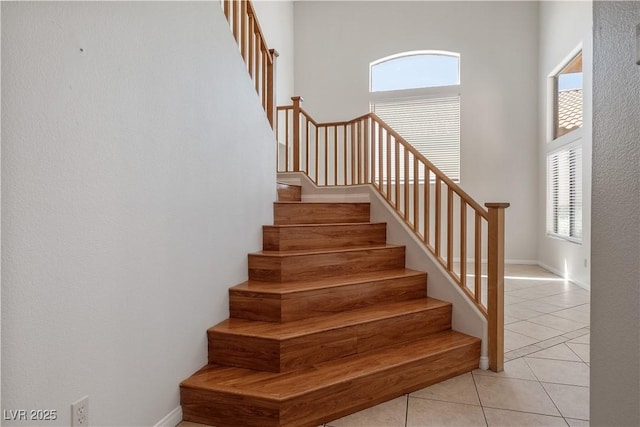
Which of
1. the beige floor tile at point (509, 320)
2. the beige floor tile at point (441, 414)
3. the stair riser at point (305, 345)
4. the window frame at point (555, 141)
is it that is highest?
the window frame at point (555, 141)

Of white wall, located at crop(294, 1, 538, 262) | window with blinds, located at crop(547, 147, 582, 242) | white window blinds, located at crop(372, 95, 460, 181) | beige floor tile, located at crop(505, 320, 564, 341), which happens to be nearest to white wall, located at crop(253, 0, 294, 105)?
white wall, located at crop(294, 1, 538, 262)

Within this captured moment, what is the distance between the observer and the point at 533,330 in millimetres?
2803

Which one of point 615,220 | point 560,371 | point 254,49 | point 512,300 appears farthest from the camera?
point 512,300

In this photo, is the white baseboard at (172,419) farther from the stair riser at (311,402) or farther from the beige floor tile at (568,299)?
the beige floor tile at (568,299)

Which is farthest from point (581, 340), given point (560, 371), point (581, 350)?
point (560, 371)

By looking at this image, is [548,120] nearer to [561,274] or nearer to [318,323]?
[561,274]

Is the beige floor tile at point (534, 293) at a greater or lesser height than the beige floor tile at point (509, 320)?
greater

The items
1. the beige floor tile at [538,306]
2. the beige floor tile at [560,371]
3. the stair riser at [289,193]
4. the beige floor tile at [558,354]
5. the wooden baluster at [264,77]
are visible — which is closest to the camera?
the beige floor tile at [560,371]

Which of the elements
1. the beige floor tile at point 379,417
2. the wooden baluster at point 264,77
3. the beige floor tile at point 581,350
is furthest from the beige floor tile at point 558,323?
the wooden baluster at point 264,77

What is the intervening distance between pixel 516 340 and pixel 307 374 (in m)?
1.78

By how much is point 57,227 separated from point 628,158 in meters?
1.64

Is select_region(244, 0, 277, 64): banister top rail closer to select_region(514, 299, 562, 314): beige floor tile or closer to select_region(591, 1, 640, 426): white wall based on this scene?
select_region(591, 1, 640, 426): white wall

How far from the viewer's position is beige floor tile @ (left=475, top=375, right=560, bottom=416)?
67.5 inches

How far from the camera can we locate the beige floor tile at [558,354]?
2.28 metres
